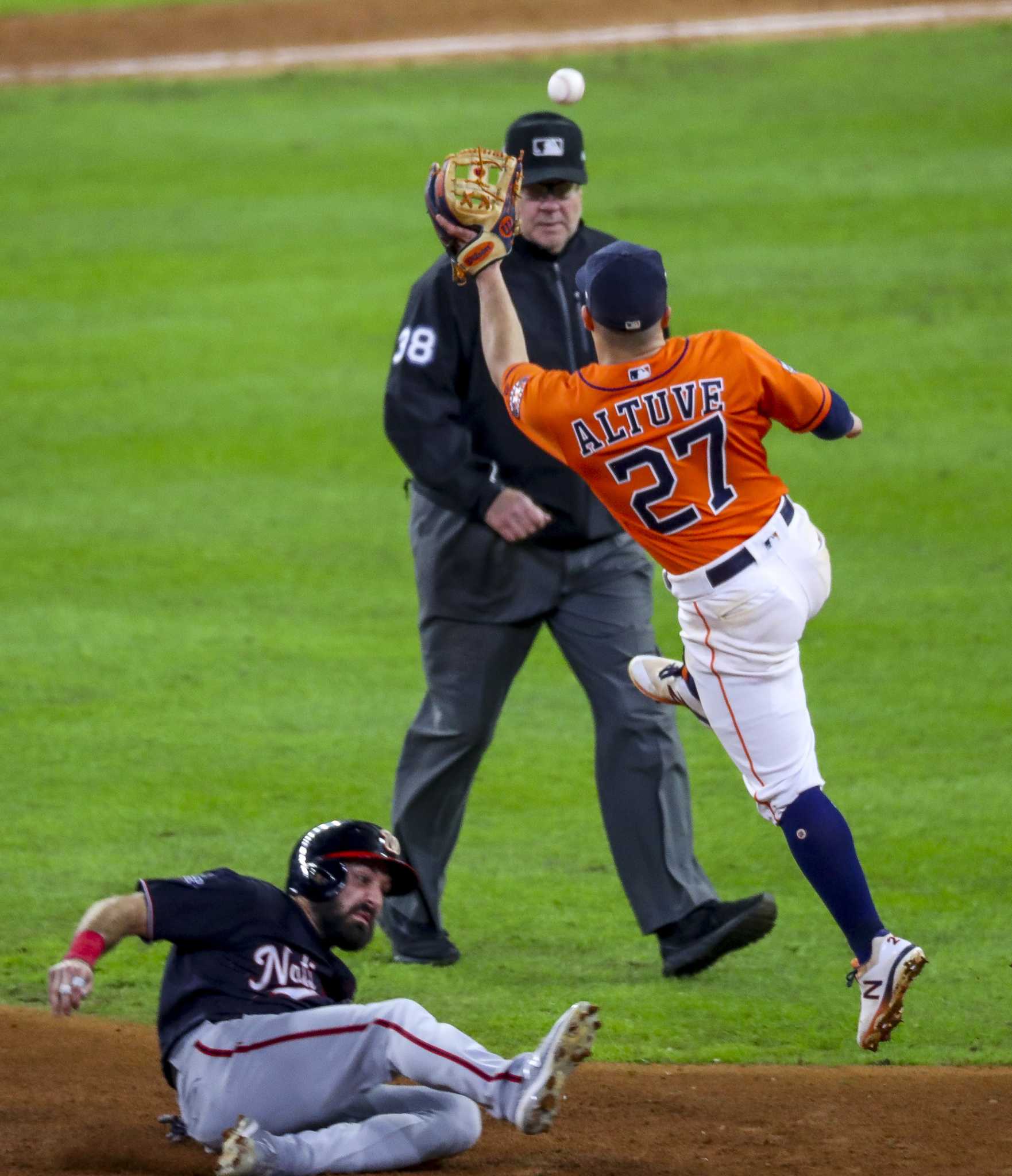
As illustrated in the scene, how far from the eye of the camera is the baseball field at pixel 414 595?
16.3 ft

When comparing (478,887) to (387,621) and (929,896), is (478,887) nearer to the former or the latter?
(929,896)

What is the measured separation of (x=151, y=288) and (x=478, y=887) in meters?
9.64

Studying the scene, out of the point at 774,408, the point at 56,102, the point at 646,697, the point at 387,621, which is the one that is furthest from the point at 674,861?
the point at 56,102

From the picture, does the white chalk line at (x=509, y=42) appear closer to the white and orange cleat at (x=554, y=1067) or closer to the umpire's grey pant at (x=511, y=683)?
the umpire's grey pant at (x=511, y=683)

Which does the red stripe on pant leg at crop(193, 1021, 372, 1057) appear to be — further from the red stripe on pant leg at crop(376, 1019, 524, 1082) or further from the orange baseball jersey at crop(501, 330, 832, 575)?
the orange baseball jersey at crop(501, 330, 832, 575)

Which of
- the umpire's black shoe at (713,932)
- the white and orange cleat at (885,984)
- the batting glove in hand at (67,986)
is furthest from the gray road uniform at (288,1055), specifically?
the umpire's black shoe at (713,932)

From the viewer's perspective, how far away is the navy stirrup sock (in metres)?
4.46

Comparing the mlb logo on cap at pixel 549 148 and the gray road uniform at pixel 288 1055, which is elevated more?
the mlb logo on cap at pixel 549 148

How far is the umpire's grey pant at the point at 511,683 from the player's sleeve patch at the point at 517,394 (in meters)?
1.05

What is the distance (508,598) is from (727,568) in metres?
1.33

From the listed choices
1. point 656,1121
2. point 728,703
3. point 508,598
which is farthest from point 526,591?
point 656,1121

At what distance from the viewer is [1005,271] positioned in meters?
Answer: 14.3

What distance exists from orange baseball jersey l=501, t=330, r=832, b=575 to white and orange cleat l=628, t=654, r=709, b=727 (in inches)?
15.3

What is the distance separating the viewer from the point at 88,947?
12.6 ft
